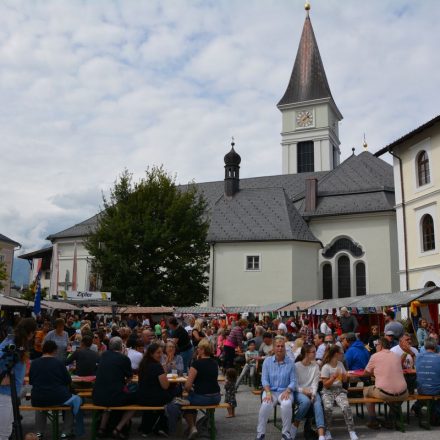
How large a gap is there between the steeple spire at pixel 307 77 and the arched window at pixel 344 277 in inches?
1097

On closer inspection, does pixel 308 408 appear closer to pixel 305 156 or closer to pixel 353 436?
pixel 353 436

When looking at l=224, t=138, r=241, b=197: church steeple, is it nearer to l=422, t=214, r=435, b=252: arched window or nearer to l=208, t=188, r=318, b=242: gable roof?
l=208, t=188, r=318, b=242: gable roof

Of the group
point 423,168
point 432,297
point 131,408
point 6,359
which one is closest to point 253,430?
point 131,408

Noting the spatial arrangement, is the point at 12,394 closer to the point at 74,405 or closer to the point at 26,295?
the point at 74,405

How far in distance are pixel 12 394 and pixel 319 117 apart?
60.3 m

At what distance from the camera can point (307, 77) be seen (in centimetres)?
6488

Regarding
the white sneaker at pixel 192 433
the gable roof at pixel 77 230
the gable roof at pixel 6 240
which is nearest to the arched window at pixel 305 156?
the gable roof at pixel 77 230

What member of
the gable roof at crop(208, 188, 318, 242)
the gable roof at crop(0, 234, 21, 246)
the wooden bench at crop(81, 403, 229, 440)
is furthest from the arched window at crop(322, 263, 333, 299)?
the gable roof at crop(0, 234, 21, 246)

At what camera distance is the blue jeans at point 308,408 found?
8.30 m

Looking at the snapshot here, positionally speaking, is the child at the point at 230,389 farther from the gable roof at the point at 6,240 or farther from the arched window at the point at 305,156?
the gable roof at the point at 6,240

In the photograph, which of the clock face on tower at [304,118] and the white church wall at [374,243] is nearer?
the white church wall at [374,243]

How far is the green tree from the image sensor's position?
36969mm

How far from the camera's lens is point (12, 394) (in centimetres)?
609

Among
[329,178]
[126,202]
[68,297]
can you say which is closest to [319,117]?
[329,178]
